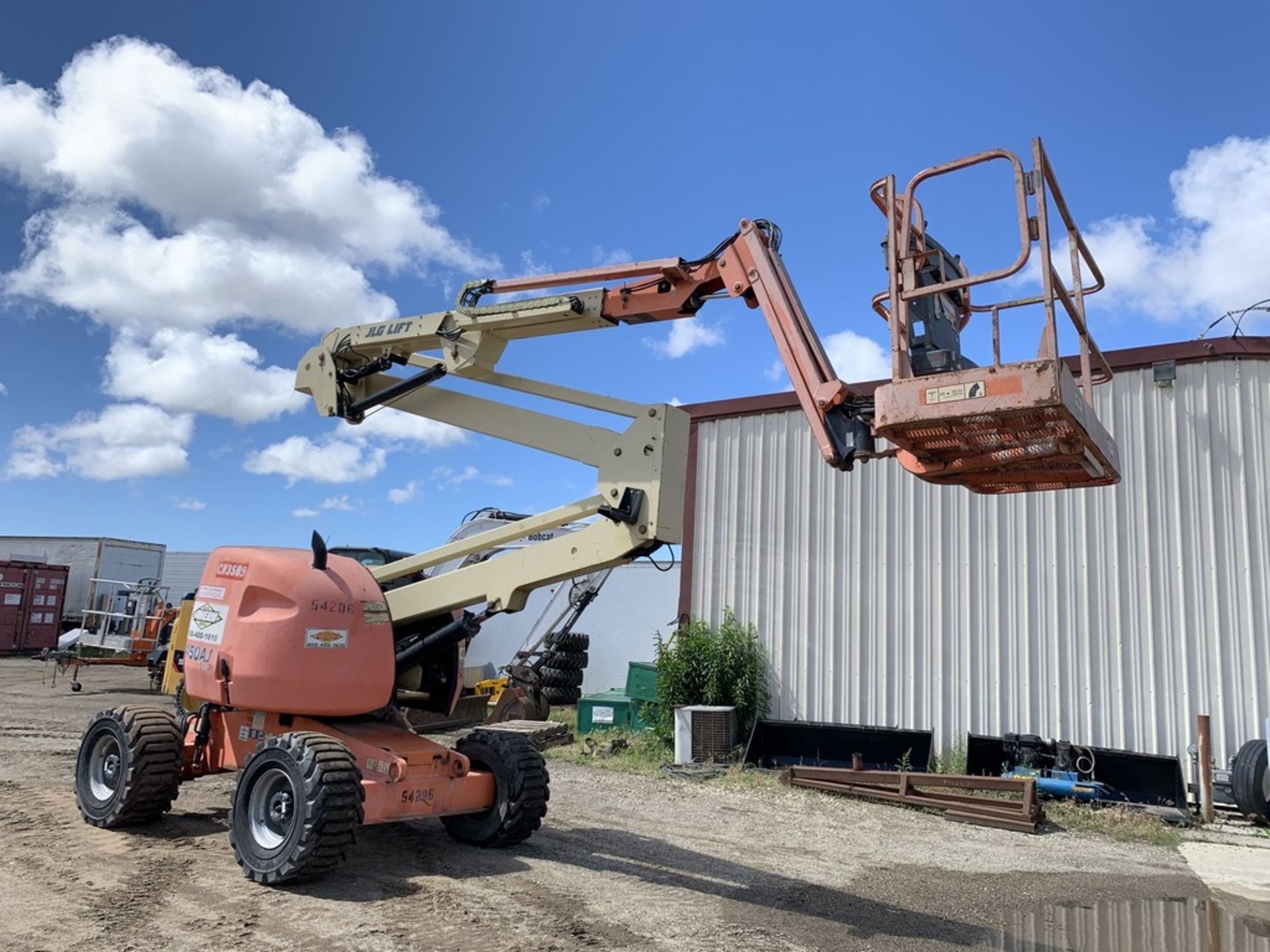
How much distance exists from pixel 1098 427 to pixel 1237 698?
7.66 metres

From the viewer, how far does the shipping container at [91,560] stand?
31.9 meters

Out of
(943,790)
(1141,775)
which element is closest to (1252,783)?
(1141,775)

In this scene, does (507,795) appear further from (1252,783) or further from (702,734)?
(1252,783)

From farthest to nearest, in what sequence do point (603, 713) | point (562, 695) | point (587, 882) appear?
point (562, 695)
point (603, 713)
point (587, 882)

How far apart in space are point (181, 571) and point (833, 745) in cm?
3244

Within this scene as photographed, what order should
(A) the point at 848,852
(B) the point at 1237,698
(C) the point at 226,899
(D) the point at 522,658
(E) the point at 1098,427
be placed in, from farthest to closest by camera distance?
(D) the point at 522,658
(B) the point at 1237,698
(A) the point at 848,852
(C) the point at 226,899
(E) the point at 1098,427

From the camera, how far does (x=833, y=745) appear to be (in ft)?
41.0

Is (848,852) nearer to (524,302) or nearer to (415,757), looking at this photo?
(415,757)

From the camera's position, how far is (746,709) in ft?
44.3

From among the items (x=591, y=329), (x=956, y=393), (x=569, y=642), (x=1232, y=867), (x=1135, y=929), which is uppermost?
(x=591, y=329)

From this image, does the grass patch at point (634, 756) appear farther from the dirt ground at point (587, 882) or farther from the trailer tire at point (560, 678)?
the trailer tire at point (560, 678)

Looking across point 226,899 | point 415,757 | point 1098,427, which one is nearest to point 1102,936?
point 1098,427

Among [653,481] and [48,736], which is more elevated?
[653,481]

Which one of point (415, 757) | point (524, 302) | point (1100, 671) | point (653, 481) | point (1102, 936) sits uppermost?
point (524, 302)
